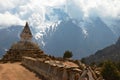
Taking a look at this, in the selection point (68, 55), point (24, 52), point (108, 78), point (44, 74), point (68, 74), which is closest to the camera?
point (68, 74)

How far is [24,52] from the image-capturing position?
306 ft

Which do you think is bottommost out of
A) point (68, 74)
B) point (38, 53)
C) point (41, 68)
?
point (68, 74)

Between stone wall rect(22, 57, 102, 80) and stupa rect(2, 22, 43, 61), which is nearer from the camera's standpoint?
stone wall rect(22, 57, 102, 80)

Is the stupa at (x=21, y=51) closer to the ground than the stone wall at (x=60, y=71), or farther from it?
→ farther from it

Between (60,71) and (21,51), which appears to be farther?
(21,51)

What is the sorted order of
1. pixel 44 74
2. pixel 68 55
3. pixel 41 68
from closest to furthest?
pixel 44 74 → pixel 41 68 → pixel 68 55

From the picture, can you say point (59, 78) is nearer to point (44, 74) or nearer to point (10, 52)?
point (44, 74)

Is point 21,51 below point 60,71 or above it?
above

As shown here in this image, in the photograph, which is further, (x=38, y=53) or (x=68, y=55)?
(x=68, y=55)

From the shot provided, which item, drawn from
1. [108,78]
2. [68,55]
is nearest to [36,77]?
[108,78]

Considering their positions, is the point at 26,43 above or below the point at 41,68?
above

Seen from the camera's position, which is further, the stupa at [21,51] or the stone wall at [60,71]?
the stupa at [21,51]

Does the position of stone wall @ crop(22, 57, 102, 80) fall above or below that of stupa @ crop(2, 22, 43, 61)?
below

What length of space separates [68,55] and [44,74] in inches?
3103
